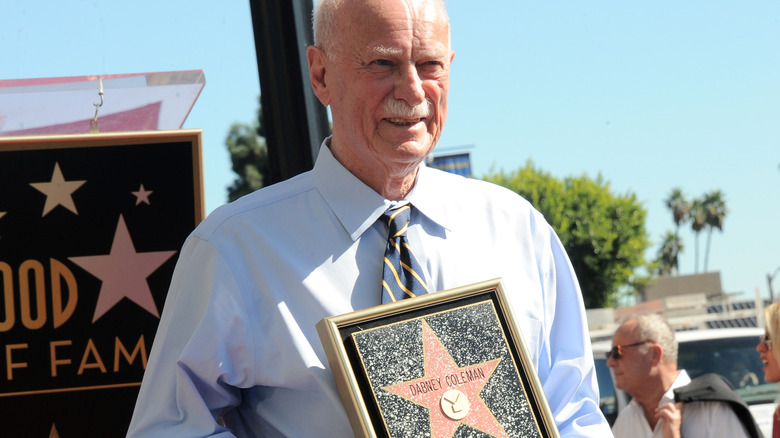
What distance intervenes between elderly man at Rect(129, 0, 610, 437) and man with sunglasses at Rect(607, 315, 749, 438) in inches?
139

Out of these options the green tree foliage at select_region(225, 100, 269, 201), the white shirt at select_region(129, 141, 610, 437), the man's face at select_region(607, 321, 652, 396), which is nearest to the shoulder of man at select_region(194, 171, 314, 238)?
the white shirt at select_region(129, 141, 610, 437)

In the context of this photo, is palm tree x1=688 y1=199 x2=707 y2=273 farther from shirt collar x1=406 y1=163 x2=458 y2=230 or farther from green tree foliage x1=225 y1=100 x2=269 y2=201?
shirt collar x1=406 y1=163 x2=458 y2=230

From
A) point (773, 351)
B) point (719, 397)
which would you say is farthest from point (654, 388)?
point (773, 351)

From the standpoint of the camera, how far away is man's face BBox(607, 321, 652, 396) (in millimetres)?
5537

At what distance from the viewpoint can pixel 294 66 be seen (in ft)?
8.34

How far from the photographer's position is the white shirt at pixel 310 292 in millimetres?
1777

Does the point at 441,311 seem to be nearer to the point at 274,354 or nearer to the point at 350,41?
the point at 274,354

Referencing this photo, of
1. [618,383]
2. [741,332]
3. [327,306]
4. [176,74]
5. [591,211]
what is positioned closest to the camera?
[327,306]

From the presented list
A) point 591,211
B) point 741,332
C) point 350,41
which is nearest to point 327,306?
point 350,41

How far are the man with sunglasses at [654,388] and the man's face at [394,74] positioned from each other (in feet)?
12.8

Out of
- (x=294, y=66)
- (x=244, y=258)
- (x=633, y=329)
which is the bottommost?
(x=633, y=329)

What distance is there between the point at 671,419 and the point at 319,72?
156 inches

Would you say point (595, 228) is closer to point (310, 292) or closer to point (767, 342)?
point (767, 342)

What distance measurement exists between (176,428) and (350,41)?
857mm
